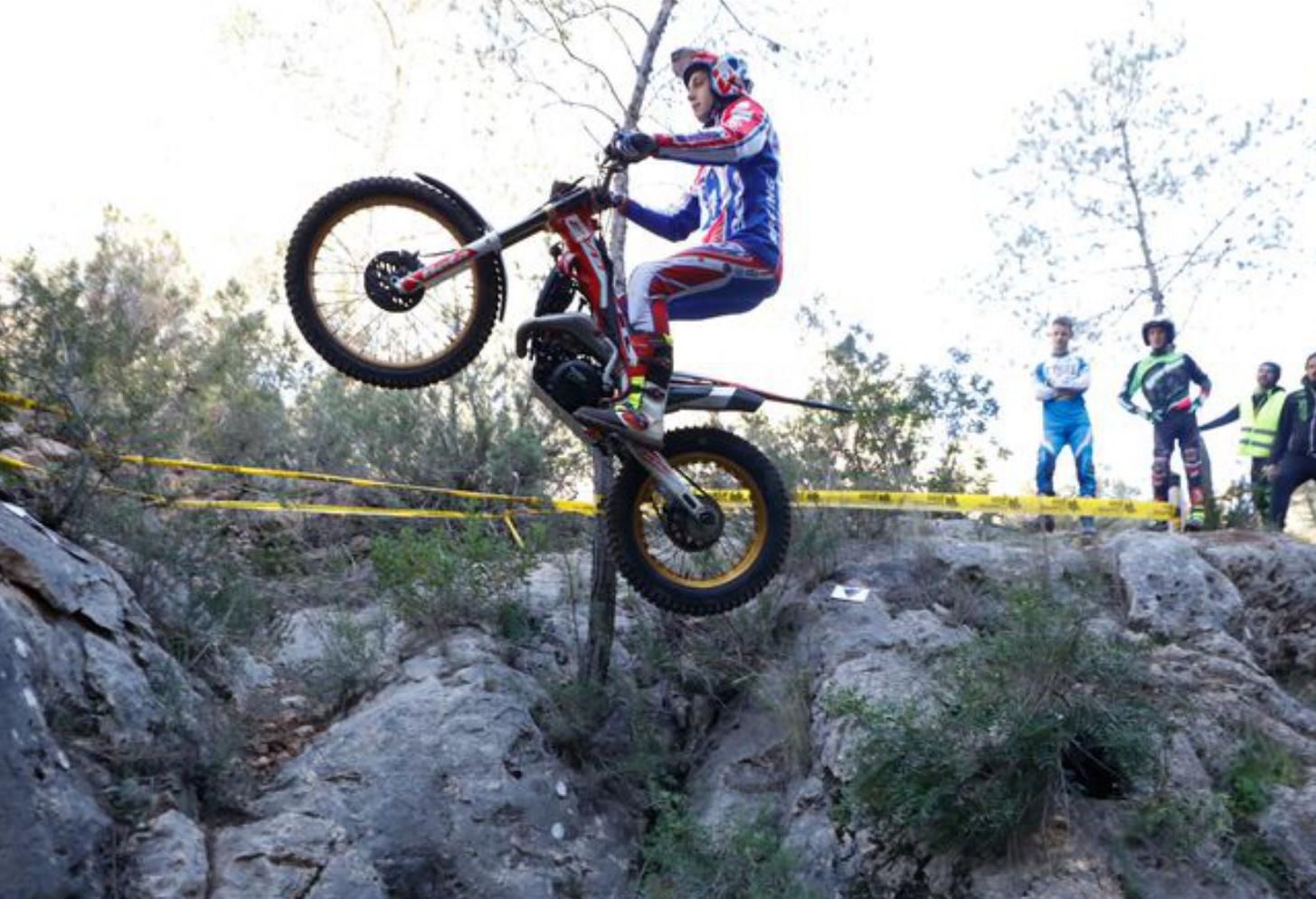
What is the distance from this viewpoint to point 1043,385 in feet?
34.8

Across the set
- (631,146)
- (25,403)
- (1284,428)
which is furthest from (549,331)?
(1284,428)

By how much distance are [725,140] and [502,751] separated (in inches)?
150

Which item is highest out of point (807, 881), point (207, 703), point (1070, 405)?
point (1070, 405)

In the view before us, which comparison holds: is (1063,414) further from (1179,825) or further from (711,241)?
(711,241)

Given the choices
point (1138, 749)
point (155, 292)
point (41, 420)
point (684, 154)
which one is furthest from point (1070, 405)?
point (155, 292)

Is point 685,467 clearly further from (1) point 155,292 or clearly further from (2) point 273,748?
(1) point 155,292

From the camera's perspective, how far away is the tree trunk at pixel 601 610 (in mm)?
8383

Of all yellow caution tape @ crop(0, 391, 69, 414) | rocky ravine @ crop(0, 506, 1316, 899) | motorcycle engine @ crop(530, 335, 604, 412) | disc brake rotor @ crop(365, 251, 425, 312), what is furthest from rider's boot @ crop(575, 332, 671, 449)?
yellow caution tape @ crop(0, 391, 69, 414)

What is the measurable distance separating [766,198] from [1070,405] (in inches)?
201

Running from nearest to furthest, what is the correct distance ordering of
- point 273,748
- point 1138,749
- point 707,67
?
point 707,67
point 1138,749
point 273,748

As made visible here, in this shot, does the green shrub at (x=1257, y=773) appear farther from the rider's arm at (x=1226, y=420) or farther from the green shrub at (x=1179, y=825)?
the rider's arm at (x=1226, y=420)

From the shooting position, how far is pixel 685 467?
255 inches

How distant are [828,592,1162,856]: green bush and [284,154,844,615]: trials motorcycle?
1.46m

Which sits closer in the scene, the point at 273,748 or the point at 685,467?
the point at 685,467
